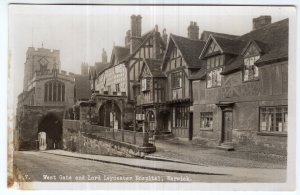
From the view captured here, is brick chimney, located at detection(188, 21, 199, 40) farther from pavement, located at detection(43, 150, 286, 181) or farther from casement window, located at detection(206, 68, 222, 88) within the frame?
pavement, located at detection(43, 150, 286, 181)

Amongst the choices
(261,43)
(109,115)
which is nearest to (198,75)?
(261,43)

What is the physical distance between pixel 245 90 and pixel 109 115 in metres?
2.99

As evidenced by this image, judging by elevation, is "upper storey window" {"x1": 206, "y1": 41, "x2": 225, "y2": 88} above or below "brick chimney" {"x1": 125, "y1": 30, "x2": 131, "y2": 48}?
below

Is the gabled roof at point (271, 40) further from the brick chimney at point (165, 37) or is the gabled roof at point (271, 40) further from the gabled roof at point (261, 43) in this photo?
the brick chimney at point (165, 37)

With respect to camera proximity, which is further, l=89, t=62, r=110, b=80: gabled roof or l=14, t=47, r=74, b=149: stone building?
l=89, t=62, r=110, b=80: gabled roof

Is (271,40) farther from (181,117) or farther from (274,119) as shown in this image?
(181,117)

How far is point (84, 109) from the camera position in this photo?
7.46 m

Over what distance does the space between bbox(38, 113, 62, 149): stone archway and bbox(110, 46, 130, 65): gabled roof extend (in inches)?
66.9

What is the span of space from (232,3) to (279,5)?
837 millimetres

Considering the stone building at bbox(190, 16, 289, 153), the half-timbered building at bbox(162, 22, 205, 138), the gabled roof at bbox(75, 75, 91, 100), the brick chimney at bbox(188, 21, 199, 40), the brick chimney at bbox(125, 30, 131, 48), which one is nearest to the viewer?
the stone building at bbox(190, 16, 289, 153)

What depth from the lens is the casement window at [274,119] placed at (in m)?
6.55

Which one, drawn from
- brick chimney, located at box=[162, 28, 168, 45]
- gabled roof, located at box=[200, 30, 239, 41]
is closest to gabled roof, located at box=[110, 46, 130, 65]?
brick chimney, located at box=[162, 28, 168, 45]

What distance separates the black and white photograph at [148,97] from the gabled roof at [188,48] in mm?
25

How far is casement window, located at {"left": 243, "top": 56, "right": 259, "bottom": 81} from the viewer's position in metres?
7.03
